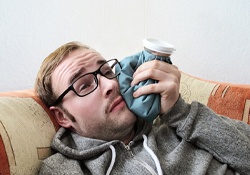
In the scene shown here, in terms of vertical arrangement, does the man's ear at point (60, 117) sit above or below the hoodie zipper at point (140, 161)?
above

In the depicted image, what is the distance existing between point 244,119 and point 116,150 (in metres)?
0.53

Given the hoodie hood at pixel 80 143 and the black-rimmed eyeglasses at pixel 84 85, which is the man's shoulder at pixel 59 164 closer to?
the hoodie hood at pixel 80 143

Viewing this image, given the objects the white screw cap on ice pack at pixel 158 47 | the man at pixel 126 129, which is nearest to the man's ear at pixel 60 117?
the man at pixel 126 129

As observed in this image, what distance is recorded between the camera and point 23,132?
0.82 meters

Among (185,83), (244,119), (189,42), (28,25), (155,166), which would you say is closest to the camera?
(155,166)

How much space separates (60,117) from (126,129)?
0.73 ft

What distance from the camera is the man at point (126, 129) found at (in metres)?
0.89

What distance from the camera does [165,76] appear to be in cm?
94

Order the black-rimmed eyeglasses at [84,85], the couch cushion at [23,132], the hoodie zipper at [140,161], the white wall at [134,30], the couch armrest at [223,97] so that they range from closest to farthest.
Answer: the couch cushion at [23,132], the hoodie zipper at [140,161], the black-rimmed eyeglasses at [84,85], the couch armrest at [223,97], the white wall at [134,30]

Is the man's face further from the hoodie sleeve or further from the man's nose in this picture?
the hoodie sleeve

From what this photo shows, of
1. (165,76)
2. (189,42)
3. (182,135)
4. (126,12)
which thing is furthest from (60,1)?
(182,135)

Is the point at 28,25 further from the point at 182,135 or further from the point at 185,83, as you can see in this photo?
the point at 182,135

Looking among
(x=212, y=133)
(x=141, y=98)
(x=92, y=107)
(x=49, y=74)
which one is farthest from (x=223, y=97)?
(x=49, y=74)

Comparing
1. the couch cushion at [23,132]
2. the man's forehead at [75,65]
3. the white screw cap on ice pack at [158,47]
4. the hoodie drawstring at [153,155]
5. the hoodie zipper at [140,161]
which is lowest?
the hoodie zipper at [140,161]
